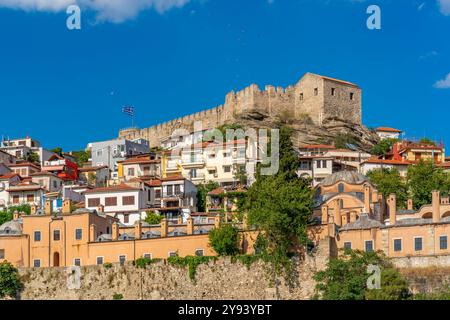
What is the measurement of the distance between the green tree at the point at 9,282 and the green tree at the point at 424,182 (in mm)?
28666

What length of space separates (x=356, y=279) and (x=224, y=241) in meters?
10.0

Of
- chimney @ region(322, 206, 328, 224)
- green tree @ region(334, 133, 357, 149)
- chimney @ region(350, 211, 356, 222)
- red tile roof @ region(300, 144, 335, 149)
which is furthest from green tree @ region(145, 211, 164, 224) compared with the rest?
green tree @ region(334, 133, 357, 149)

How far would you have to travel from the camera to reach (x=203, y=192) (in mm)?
94875

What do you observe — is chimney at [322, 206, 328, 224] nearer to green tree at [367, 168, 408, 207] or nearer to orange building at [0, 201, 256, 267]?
orange building at [0, 201, 256, 267]

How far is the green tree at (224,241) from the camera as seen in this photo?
2852 inches

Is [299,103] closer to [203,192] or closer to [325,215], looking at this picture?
[203,192]

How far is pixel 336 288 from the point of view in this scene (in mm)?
66250

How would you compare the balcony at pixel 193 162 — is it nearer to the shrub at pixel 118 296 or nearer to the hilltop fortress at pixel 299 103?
the hilltop fortress at pixel 299 103

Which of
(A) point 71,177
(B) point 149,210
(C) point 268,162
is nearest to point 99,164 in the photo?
(A) point 71,177

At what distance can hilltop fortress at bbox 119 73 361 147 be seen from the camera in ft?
387

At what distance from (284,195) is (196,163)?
1157 inches

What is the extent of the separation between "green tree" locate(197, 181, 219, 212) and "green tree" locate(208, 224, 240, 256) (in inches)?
772
